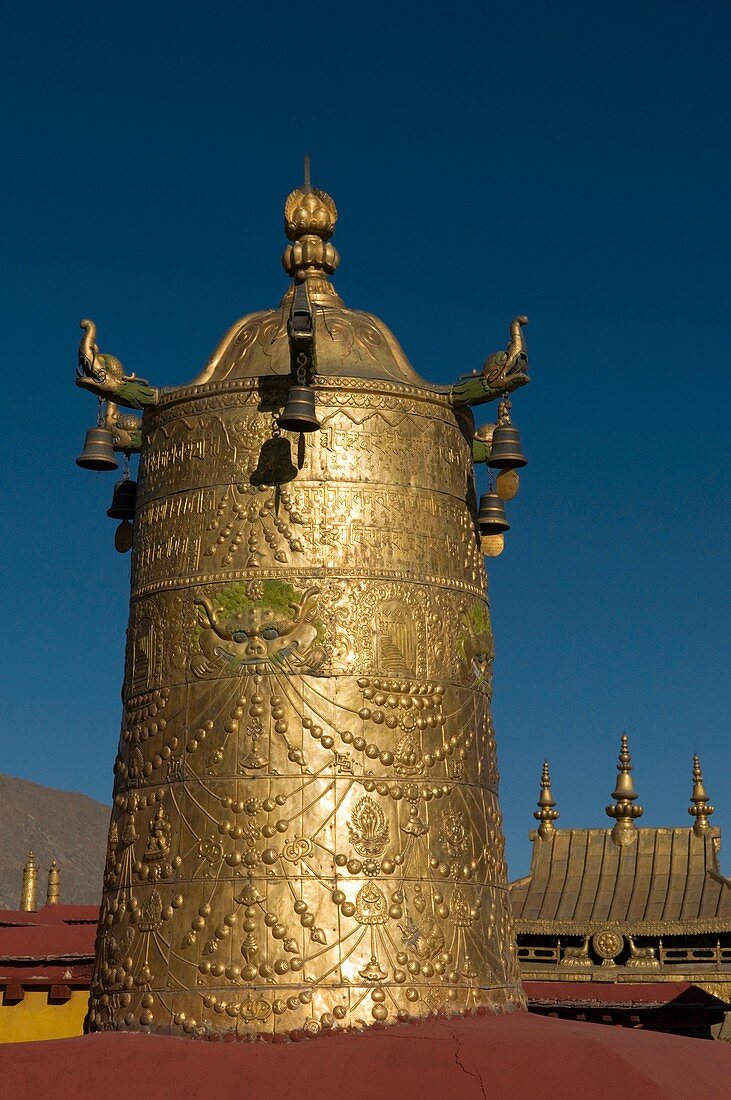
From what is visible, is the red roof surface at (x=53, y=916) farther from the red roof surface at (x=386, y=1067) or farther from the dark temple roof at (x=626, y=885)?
the red roof surface at (x=386, y=1067)

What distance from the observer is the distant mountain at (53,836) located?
10038 cm

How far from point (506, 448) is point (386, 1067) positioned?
4741 mm

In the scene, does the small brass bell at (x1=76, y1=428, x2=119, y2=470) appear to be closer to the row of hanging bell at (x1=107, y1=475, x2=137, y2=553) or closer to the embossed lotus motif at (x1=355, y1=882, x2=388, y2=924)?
the row of hanging bell at (x1=107, y1=475, x2=137, y2=553)

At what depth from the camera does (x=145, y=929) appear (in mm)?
11406

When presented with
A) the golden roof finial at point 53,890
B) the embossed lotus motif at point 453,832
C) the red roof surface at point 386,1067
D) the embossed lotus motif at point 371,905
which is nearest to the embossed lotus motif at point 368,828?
the embossed lotus motif at point 371,905

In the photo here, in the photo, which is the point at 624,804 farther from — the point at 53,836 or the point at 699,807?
the point at 53,836

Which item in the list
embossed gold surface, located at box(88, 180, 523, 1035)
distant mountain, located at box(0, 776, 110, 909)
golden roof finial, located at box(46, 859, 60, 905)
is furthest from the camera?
distant mountain, located at box(0, 776, 110, 909)

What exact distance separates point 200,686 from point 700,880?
13996 millimetres

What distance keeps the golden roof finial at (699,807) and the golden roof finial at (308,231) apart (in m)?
13.5

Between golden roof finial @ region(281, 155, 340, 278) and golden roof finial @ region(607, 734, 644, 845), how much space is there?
1328cm

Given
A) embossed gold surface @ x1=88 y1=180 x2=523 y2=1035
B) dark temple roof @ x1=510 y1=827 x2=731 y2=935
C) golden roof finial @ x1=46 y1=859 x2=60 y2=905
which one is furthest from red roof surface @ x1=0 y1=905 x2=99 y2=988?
golden roof finial @ x1=46 y1=859 x2=60 y2=905

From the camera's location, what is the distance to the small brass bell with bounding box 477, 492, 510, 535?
500 inches

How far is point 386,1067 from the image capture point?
995 centimetres

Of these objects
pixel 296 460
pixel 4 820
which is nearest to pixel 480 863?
pixel 296 460
